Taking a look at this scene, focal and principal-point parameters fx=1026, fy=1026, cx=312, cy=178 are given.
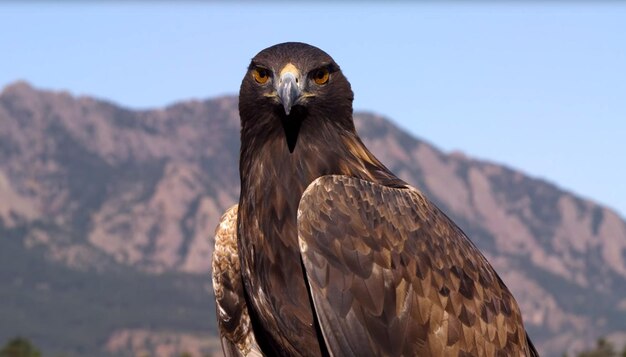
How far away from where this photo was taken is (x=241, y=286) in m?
9.93

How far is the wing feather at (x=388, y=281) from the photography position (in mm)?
8594

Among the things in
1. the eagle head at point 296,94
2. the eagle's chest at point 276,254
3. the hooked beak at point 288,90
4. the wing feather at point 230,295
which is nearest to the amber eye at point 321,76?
the eagle head at point 296,94

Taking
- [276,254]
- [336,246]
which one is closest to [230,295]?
[276,254]

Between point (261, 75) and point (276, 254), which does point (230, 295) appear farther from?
point (261, 75)

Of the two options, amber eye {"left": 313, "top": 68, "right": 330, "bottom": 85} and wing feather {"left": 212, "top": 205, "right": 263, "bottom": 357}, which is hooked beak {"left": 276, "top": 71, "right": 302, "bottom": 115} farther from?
wing feather {"left": 212, "top": 205, "right": 263, "bottom": 357}

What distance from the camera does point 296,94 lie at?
8.74 meters

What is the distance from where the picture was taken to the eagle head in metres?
8.90

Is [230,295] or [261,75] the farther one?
[230,295]

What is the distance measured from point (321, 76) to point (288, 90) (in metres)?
0.57

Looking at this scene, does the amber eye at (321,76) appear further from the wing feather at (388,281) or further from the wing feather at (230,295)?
the wing feather at (230,295)

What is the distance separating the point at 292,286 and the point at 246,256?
0.59 m

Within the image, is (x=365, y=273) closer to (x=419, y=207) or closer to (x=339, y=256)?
(x=339, y=256)

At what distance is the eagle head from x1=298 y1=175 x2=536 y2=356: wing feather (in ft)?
2.01

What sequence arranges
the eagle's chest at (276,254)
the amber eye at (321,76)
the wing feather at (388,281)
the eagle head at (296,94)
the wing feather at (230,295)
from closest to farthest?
the wing feather at (388,281)
the eagle's chest at (276,254)
the eagle head at (296,94)
the amber eye at (321,76)
the wing feather at (230,295)
